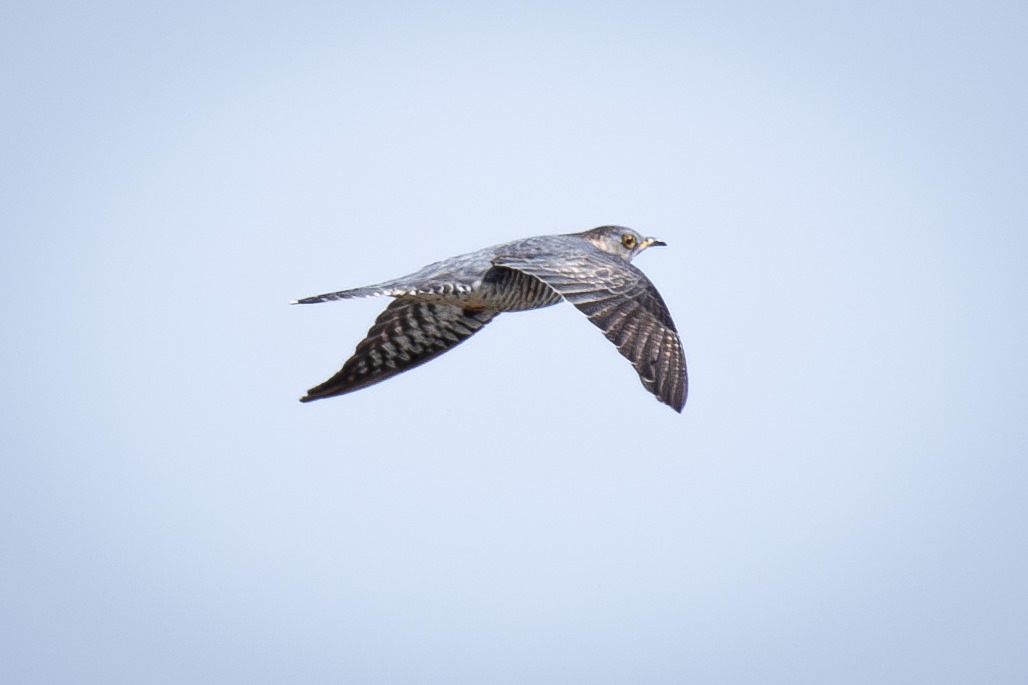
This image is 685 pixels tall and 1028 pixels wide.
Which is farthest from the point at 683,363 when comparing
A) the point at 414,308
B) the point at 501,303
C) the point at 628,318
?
the point at 414,308

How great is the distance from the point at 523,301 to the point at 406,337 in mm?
1188

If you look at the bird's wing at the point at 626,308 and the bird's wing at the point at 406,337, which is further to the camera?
the bird's wing at the point at 406,337

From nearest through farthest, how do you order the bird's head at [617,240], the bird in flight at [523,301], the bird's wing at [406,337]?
1. the bird in flight at [523,301]
2. the bird's wing at [406,337]
3. the bird's head at [617,240]

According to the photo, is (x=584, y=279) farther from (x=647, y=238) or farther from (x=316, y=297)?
(x=647, y=238)

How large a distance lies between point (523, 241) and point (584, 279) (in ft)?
4.22

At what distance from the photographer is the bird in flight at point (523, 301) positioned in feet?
32.4

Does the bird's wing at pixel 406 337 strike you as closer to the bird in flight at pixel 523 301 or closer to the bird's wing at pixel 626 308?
the bird in flight at pixel 523 301

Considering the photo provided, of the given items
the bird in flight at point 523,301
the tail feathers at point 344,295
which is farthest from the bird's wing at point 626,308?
the tail feathers at point 344,295

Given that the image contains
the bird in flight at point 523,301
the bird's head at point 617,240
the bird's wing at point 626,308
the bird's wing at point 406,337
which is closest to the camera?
the bird's wing at point 626,308

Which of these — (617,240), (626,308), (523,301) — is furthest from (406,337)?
(626,308)

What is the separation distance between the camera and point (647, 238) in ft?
42.9

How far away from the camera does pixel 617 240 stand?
41.6 ft

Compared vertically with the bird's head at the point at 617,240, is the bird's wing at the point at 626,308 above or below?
below

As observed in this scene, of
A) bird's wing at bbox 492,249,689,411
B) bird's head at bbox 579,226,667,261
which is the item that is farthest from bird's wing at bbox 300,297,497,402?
bird's wing at bbox 492,249,689,411
